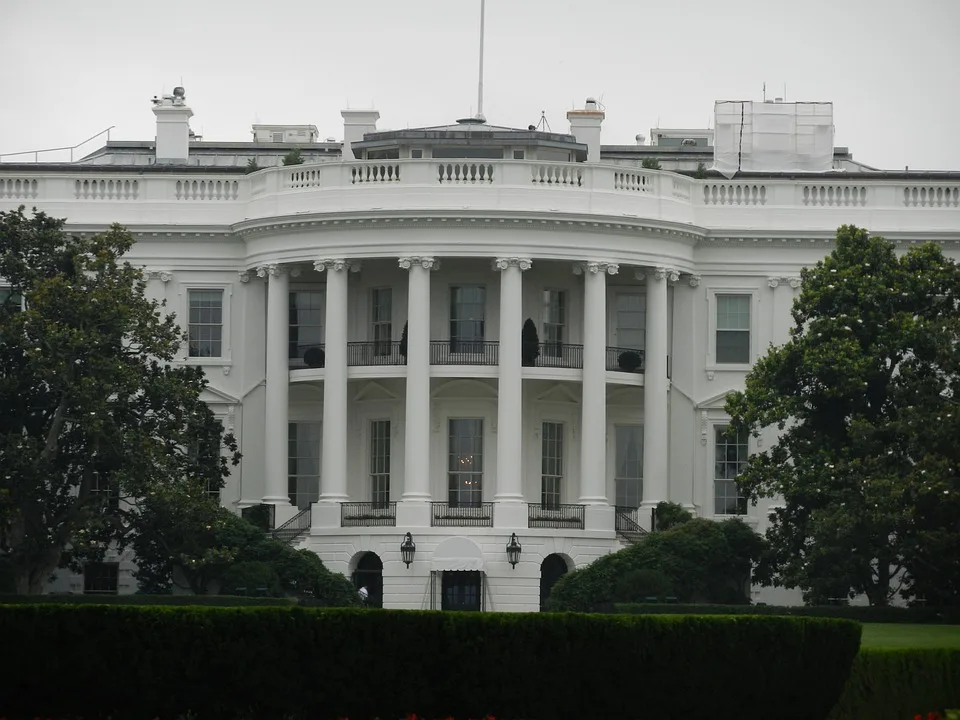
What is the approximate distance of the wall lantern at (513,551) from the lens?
60.6m

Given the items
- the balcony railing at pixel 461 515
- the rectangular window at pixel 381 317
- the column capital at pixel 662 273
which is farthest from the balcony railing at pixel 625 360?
the rectangular window at pixel 381 317

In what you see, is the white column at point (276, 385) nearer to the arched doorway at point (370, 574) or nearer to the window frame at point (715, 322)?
the arched doorway at point (370, 574)

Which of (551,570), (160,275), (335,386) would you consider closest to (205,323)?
(160,275)

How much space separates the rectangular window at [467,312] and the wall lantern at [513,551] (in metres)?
6.29

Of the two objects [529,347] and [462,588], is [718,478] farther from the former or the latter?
[462,588]

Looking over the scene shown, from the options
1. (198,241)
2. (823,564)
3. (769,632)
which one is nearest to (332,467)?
(198,241)

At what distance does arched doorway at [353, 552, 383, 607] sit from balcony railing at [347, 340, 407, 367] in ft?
17.8

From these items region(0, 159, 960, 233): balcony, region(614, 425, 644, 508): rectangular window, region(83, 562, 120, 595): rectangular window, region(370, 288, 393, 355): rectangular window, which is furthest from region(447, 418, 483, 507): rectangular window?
region(83, 562, 120, 595): rectangular window

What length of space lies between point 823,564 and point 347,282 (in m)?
15.9

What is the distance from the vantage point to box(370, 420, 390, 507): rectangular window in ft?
213

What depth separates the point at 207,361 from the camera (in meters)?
65.5

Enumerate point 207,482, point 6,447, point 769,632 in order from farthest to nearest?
point 207,482, point 6,447, point 769,632

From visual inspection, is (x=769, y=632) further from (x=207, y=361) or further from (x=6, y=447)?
(x=207, y=361)

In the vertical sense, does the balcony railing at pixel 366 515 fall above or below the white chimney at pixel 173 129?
below
